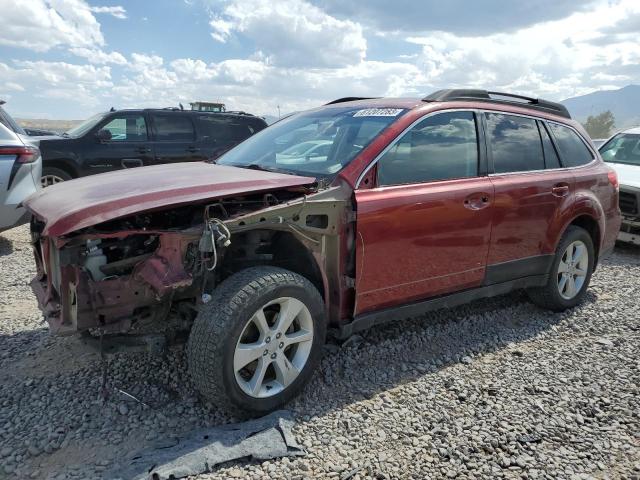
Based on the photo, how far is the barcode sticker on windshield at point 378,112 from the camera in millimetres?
3645

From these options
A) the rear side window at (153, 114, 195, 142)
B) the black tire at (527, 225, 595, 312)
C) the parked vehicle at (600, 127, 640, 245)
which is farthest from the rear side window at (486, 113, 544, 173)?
the rear side window at (153, 114, 195, 142)

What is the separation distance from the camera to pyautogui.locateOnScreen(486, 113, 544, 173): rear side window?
13.2 feet

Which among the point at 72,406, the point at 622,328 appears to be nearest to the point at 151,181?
the point at 72,406

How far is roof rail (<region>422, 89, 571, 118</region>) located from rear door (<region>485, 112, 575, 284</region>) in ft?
0.56

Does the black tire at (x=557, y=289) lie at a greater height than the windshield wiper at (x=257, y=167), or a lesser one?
lesser

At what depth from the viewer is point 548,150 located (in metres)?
4.47

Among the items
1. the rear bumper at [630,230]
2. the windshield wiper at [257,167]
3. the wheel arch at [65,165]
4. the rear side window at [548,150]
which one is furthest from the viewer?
the wheel arch at [65,165]

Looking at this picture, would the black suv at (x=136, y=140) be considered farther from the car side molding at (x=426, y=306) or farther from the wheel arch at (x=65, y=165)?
the car side molding at (x=426, y=306)

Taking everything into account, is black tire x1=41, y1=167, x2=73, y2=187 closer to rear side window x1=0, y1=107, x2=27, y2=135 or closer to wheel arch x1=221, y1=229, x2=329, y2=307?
rear side window x1=0, y1=107, x2=27, y2=135

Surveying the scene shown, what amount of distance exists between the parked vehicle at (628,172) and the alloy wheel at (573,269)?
3.01 meters

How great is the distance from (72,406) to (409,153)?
2633 mm

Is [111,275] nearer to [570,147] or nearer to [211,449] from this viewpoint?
[211,449]

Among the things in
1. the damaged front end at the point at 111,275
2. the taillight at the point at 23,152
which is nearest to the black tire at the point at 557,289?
the damaged front end at the point at 111,275

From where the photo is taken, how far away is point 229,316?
271 centimetres
